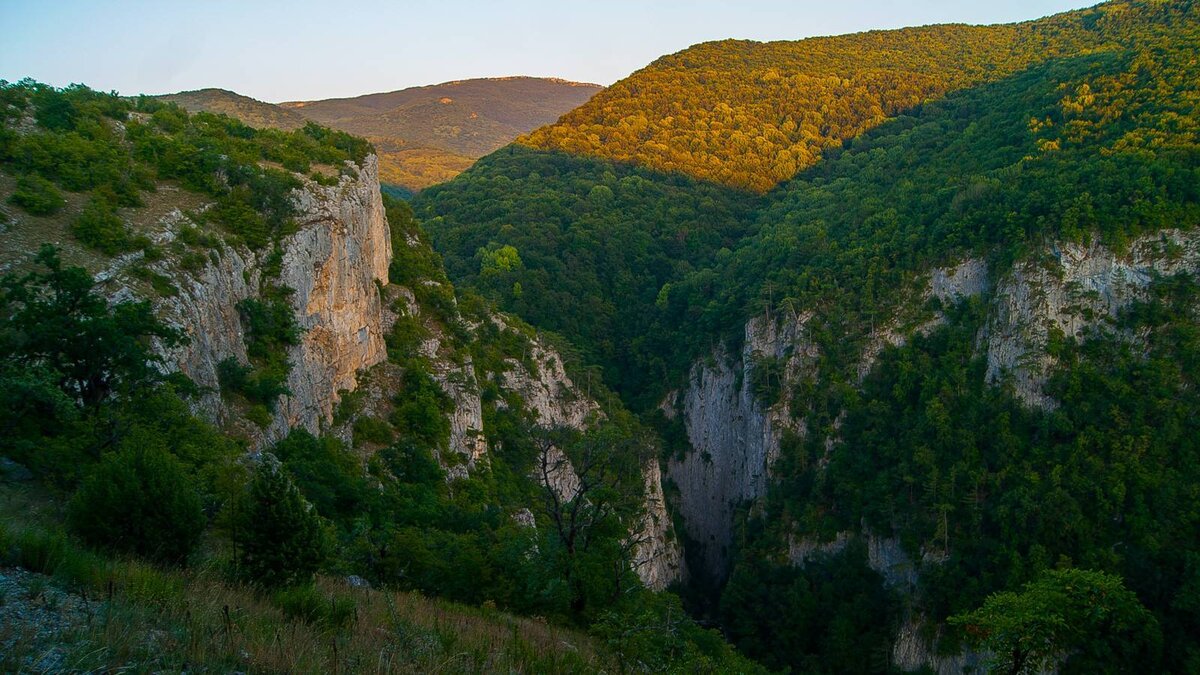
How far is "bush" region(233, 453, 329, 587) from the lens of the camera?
30.9 feet

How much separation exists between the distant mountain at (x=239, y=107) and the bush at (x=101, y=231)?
20.3 meters

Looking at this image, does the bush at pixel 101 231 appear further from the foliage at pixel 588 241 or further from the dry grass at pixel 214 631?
the foliage at pixel 588 241

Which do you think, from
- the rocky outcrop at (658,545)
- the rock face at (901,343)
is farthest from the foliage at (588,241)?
the rocky outcrop at (658,545)

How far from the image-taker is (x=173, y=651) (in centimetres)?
571

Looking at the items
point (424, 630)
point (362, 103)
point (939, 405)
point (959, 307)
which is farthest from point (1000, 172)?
point (362, 103)

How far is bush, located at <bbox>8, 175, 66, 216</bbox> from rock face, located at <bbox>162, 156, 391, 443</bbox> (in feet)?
12.5

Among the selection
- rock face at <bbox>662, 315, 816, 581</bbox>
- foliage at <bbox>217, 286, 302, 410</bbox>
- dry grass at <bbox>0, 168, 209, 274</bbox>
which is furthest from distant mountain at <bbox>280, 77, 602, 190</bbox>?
dry grass at <bbox>0, 168, 209, 274</bbox>

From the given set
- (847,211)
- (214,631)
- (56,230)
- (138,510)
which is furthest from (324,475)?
(847,211)

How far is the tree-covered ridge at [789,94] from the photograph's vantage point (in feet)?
330

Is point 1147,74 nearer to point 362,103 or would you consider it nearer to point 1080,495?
point 1080,495

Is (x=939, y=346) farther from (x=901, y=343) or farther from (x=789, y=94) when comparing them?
(x=789, y=94)

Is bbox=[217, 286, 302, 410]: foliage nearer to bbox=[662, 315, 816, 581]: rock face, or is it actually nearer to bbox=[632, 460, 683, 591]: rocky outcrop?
bbox=[632, 460, 683, 591]: rocky outcrop

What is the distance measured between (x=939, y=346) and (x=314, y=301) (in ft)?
134

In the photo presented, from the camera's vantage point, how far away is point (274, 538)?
374 inches
